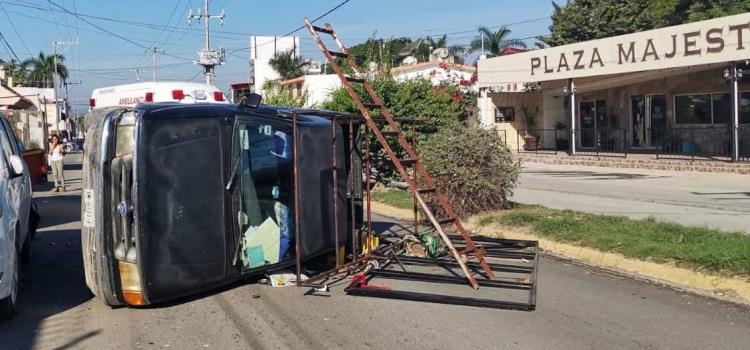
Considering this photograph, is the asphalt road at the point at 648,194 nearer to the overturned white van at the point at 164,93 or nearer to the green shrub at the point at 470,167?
the green shrub at the point at 470,167

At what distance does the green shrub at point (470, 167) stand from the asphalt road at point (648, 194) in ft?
7.02

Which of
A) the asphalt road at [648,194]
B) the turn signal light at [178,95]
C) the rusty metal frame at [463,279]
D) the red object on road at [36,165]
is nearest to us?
the rusty metal frame at [463,279]

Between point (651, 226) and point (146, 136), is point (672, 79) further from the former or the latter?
point (146, 136)

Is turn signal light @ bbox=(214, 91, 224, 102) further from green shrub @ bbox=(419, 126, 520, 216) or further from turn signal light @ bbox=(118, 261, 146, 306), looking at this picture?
turn signal light @ bbox=(118, 261, 146, 306)

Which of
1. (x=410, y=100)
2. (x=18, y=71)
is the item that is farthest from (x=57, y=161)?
(x=18, y=71)

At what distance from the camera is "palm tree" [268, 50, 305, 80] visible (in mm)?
63250

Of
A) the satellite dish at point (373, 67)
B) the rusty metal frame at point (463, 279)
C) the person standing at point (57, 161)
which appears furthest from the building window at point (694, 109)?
the person standing at point (57, 161)

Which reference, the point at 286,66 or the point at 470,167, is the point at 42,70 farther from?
the point at 470,167

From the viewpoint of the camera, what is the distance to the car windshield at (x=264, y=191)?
6.92 m

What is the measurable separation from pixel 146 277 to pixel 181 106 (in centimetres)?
158

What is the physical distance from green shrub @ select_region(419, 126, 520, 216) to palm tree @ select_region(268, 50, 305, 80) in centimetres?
5289

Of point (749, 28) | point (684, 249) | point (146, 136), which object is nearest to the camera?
point (146, 136)

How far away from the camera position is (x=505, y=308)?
253 inches

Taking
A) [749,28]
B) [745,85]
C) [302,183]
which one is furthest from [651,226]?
[745,85]
